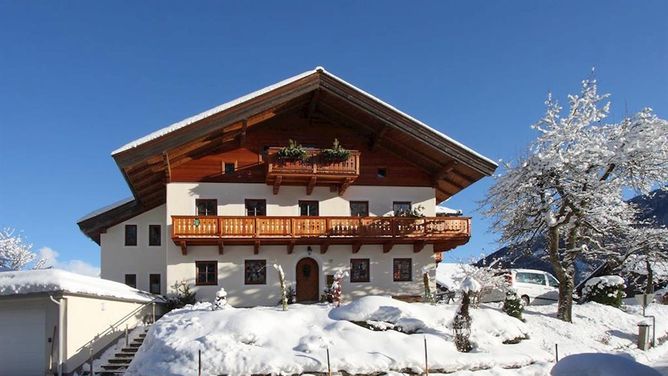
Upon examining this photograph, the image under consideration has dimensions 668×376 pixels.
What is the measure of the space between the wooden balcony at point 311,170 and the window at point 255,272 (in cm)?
317

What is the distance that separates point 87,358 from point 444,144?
1563 centimetres

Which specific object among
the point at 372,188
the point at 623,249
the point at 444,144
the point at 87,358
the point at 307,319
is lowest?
the point at 87,358

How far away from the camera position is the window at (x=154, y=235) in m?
27.6

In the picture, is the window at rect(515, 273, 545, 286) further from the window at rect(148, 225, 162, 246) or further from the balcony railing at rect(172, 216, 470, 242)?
the window at rect(148, 225, 162, 246)

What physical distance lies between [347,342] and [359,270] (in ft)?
32.5

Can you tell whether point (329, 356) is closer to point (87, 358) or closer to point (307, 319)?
point (307, 319)

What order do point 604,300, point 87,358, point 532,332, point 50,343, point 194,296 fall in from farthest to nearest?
point 604,300 → point 194,296 → point 532,332 → point 87,358 → point 50,343

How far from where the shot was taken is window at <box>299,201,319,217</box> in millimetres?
26484

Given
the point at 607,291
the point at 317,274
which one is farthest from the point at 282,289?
the point at 607,291

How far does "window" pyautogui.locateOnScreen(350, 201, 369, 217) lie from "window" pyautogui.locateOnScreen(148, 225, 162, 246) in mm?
9089

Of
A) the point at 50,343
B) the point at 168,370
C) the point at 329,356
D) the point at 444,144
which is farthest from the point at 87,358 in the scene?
the point at 444,144

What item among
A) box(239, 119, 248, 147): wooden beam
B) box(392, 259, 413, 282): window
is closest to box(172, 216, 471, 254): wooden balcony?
box(392, 259, 413, 282): window

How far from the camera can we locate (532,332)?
20.8 meters

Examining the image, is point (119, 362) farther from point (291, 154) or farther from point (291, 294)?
point (291, 154)
